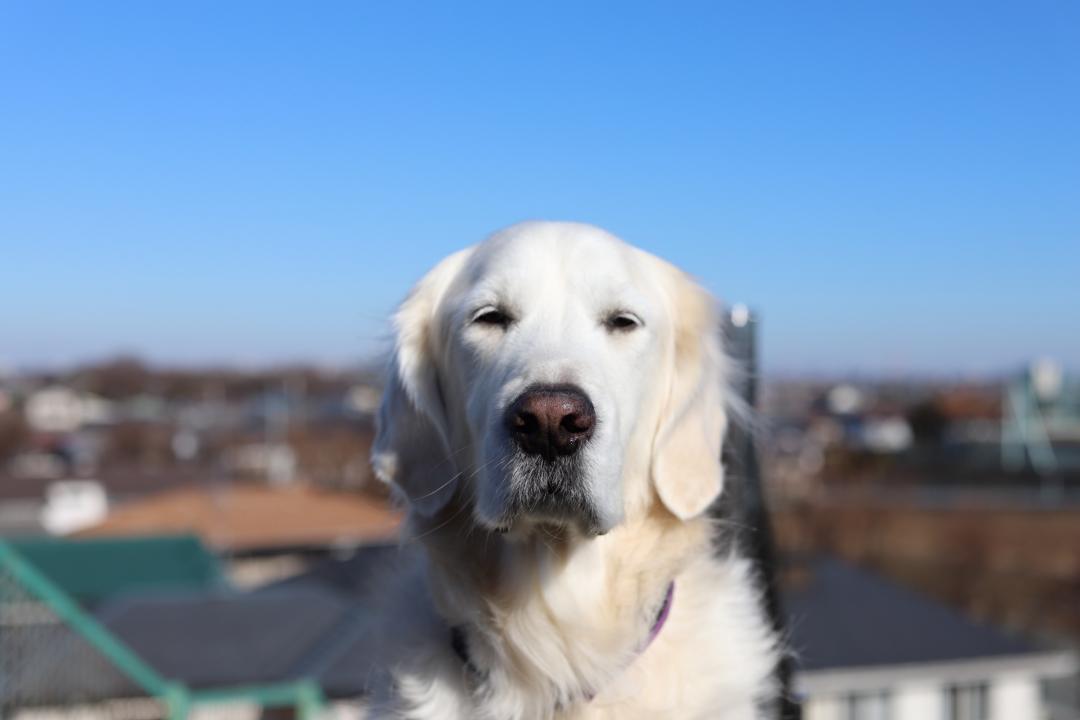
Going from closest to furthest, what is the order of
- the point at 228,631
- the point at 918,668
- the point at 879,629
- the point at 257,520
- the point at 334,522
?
the point at 228,631 → the point at 918,668 → the point at 879,629 → the point at 334,522 → the point at 257,520

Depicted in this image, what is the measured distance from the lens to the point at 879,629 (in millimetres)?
15969

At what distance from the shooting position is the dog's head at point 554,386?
211 cm

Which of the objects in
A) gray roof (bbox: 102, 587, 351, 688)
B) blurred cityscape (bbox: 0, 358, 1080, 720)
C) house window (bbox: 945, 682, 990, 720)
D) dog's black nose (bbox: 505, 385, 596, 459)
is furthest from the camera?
house window (bbox: 945, 682, 990, 720)

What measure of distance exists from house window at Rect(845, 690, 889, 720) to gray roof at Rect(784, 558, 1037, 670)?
423 mm

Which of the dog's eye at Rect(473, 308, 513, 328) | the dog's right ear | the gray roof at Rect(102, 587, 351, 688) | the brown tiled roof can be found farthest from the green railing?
the brown tiled roof

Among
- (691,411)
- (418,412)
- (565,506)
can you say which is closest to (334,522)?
(418,412)

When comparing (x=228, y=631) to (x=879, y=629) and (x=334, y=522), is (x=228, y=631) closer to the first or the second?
(x=879, y=629)

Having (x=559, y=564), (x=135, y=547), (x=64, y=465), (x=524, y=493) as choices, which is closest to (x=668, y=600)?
(x=559, y=564)

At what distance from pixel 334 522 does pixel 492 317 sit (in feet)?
89.8

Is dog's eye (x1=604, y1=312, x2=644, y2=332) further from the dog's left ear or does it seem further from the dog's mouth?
the dog's mouth

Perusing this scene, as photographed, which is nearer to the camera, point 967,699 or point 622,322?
point 622,322

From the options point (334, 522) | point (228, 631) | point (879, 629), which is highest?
point (228, 631)

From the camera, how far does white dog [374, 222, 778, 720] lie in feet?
7.17

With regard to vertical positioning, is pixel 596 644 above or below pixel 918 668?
above
